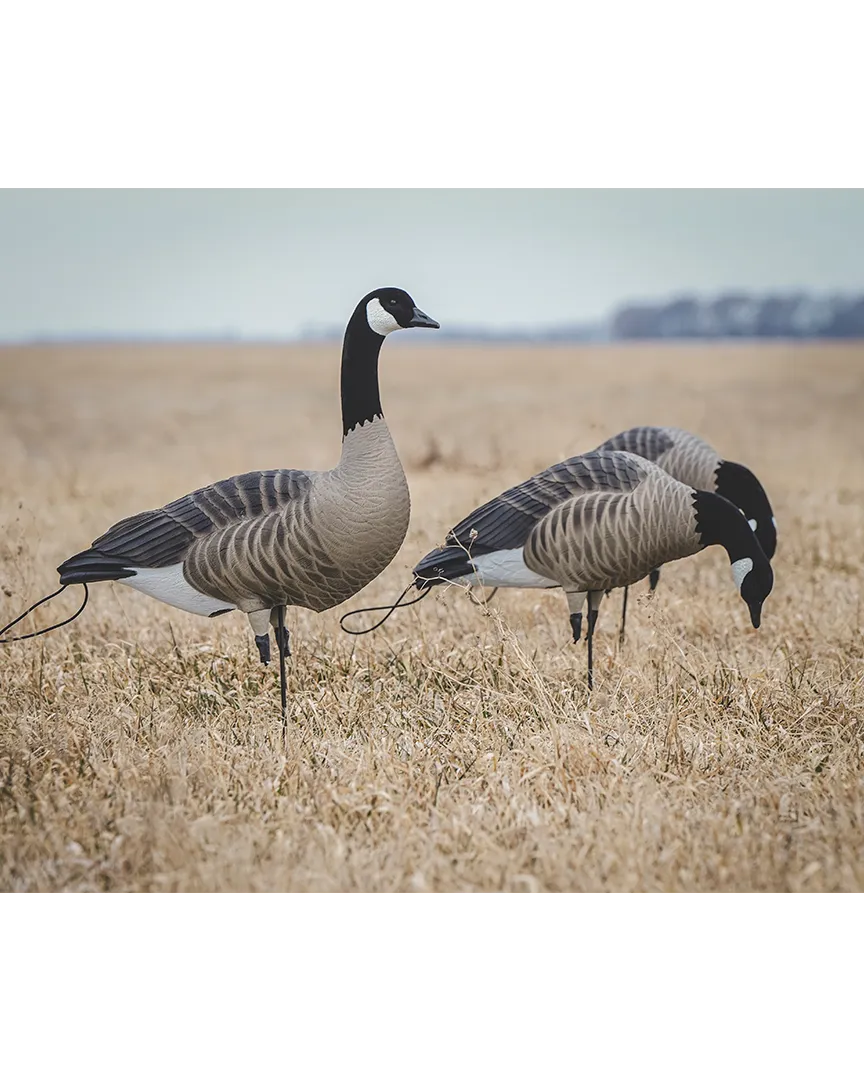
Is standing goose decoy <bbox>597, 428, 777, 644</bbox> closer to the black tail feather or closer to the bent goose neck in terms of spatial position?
the bent goose neck

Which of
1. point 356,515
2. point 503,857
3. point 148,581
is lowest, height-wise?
point 503,857

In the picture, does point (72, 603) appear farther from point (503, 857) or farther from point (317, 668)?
point (503, 857)

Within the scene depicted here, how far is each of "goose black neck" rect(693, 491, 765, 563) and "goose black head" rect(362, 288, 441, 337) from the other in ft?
6.82

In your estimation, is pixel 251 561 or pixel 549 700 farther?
pixel 549 700

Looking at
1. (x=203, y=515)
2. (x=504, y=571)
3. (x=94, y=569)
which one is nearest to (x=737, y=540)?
(x=504, y=571)

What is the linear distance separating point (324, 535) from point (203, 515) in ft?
2.52

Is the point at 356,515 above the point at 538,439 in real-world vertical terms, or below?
below

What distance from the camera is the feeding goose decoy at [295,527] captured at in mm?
5383

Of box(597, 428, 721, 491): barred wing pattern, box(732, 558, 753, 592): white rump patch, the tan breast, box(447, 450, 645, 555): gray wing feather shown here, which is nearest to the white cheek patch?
the tan breast

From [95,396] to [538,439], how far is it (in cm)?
1461

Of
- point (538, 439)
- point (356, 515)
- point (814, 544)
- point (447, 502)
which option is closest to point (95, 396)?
point (538, 439)

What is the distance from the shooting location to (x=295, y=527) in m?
5.37

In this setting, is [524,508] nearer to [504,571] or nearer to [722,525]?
[504,571]

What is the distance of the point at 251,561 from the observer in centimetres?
540
